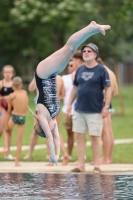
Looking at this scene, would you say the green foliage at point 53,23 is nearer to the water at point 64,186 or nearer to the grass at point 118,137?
the grass at point 118,137

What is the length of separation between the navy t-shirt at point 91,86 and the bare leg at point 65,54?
10.3 feet

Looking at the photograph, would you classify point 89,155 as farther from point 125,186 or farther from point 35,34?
point 35,34

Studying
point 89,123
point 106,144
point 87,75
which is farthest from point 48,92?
point 106,144

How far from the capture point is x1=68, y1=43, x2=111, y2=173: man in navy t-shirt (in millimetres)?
11836

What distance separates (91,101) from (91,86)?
248 mm

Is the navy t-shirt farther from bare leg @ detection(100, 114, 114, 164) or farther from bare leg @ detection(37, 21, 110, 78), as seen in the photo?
bare leg @ detection(37, 21, 110, 78)

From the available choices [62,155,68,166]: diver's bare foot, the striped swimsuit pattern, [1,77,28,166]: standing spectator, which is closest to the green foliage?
[1,77,28,166]: standing spectator

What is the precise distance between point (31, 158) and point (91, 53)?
325 centimetres

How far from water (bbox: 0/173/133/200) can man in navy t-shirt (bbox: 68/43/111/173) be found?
78 cm

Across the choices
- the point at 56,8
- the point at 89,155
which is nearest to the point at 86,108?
the point at 89,155

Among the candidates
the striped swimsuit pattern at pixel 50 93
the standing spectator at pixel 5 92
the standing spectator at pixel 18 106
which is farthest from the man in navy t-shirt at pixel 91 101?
the striped swimsuit pattern at pixel 50 93

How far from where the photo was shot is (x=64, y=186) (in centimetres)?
1017

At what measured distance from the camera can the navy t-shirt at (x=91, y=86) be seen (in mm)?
11844

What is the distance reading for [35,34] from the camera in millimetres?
43812
